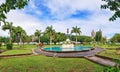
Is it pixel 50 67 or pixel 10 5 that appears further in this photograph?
pixel 50 67

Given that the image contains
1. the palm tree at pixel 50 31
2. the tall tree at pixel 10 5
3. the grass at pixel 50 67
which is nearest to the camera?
the tall tree at pixel 10 5

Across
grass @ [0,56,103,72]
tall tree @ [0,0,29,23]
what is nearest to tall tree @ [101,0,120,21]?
tall tree @ [0,0,29,23]

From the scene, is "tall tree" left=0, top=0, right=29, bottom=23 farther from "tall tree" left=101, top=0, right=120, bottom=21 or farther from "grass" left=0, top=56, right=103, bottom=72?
"grass" left=0, top=56, right=103, bottom=72

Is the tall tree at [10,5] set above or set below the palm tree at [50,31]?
below

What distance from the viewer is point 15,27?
6494 cm

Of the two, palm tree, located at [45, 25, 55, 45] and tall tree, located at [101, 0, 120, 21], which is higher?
palm tree, located at [45, 25, 55, 45]

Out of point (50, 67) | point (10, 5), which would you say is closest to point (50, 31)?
point (50, 67)

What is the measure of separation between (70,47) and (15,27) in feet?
66.8

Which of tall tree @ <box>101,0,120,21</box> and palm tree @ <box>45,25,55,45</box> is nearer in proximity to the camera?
tall tree @ <box>101,0,120,21</box>

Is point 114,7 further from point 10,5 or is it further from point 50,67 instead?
point 50,67

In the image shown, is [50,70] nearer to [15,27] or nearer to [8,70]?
[8,70]

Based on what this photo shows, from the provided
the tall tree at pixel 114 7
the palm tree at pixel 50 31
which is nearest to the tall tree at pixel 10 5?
the tall tree at pixel 114 7

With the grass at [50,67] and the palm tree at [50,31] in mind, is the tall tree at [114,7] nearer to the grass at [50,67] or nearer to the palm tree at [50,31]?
the grass at [50,67]

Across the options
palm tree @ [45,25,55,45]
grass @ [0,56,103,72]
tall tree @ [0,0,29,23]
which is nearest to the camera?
tall tree @ [0,0,29,23]
